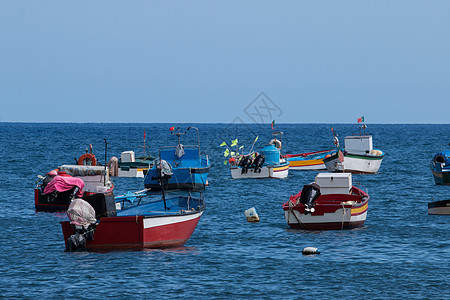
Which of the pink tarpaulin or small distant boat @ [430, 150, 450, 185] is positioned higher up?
the pink tarpaulin

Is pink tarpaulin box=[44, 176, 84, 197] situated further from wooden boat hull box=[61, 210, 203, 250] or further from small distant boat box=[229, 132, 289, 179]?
small distant boat box=[229, 132, 289, 179]

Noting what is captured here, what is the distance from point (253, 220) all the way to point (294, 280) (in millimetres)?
12161

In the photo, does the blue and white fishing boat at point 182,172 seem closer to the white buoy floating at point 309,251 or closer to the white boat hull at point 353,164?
the white boat hull at point 353,164

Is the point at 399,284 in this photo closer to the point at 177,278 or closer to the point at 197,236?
the point at 177,278

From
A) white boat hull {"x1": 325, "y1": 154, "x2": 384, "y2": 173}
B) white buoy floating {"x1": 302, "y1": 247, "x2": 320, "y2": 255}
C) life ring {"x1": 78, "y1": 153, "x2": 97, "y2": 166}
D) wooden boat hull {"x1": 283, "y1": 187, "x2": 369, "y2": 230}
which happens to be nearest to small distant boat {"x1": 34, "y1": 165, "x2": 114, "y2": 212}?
life ring {"x1": 78, "y1": 153, "x2": 97, "y2": 166}

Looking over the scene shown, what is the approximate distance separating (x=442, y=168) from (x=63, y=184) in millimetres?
30200

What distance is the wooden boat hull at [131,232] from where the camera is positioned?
80.5 feet

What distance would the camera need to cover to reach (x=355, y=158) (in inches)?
2485

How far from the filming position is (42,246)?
27.7 metres

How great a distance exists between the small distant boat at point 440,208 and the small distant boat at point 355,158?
1012 inches

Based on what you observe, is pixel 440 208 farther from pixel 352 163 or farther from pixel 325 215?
pixel 352 163

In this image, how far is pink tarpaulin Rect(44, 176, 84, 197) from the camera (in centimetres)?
3556

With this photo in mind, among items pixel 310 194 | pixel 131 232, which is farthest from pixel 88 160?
pixel 131 232

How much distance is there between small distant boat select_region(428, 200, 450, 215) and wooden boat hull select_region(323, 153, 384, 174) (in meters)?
26.1
